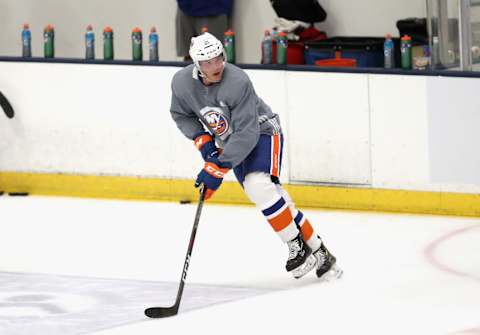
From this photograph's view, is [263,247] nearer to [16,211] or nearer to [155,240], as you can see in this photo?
[155,240]

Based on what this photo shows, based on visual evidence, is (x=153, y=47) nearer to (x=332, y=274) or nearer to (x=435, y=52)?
(x=435, y=52)

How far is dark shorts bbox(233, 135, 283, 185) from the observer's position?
5816mm

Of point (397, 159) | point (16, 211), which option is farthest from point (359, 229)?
point (16, 211)

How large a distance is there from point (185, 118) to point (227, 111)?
0.23m

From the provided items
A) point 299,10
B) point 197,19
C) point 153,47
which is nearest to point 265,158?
point 153,47

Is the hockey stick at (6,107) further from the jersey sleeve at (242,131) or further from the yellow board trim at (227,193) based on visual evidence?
the jersey sleeve at (242,131)

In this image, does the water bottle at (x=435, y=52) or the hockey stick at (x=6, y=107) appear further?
the hockey stick at (x=6, y=107)

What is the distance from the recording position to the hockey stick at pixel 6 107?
27.2 feet

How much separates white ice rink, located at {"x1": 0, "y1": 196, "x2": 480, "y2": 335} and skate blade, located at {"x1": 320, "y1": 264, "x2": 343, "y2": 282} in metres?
0.04

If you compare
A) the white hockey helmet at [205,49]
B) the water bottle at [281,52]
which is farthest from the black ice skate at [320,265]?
the water bottle at [281,52]

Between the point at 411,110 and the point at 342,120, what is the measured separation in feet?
1.35

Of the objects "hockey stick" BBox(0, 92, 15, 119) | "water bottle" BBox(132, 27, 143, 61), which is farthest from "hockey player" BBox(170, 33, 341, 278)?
"hockey stick" BBox(0, 92, 15, 119)

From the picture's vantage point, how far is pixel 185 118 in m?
5.86

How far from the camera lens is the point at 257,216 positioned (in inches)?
298
